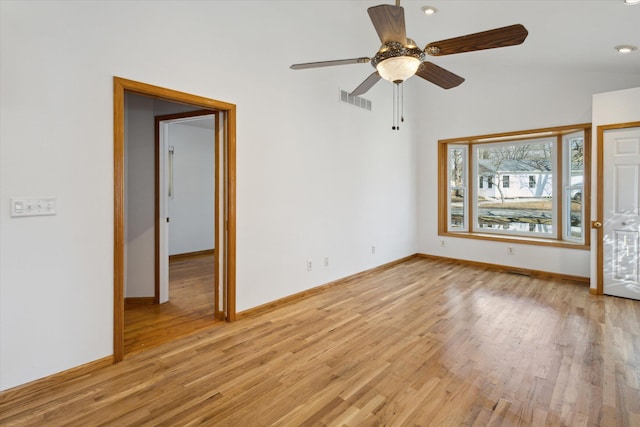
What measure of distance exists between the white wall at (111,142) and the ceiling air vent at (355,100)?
9 cm

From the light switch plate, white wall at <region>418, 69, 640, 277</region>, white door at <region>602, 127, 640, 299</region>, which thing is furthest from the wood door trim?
the light switch plate

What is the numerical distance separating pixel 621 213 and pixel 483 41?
3.43 metres

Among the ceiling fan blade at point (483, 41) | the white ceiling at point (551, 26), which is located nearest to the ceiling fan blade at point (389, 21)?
the ceiling fan blade at point (483, 41)

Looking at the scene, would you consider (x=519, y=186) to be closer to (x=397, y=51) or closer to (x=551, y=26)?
(x=551, y=26)

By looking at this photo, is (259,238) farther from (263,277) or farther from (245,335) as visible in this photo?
(245,335)

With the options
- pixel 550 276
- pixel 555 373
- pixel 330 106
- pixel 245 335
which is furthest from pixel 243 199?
pixel 550 276

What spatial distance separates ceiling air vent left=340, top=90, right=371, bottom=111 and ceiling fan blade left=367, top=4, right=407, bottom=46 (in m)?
2.28

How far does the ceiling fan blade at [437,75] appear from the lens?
98.7 inches

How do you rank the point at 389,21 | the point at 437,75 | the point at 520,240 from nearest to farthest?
1. the point at 389,21
2. the point at 437,75
3. the point at 520,240

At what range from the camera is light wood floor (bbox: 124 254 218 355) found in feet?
9.80

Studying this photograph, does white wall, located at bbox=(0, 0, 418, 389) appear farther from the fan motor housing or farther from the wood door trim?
the wood door trim

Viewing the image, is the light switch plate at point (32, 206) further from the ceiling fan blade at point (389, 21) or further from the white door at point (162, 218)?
the ceiling fan blade at point (389, 21)

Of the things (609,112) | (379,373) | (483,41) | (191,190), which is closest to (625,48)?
(609,112)

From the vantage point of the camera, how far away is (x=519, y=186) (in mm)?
5812
